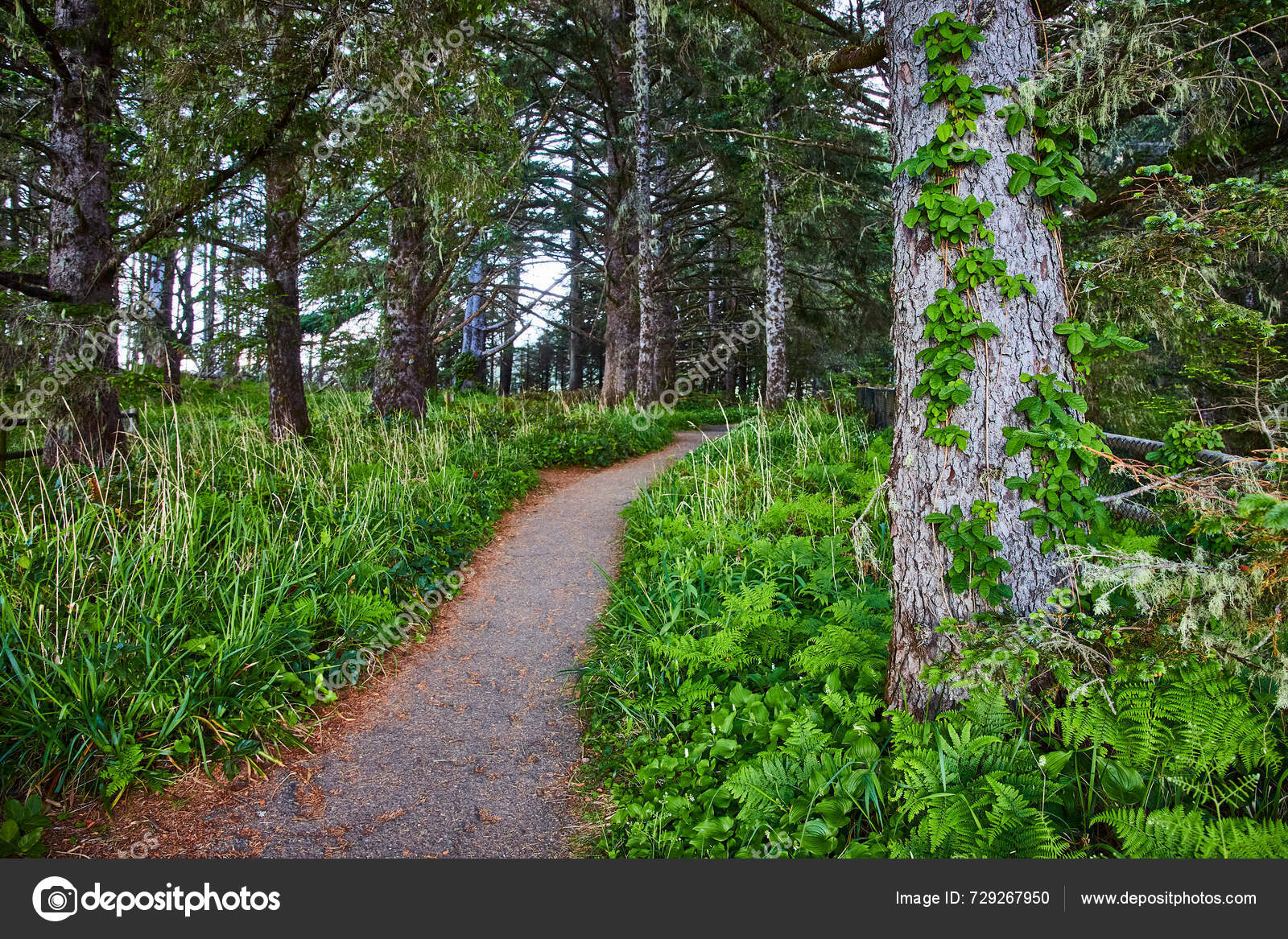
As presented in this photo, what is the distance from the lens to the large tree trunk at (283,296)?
6133mm

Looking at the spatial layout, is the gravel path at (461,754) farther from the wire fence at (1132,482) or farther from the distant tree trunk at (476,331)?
the distant tree trunk at (476,331)

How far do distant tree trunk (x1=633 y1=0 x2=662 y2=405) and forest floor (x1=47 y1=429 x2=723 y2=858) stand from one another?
8.03 metres

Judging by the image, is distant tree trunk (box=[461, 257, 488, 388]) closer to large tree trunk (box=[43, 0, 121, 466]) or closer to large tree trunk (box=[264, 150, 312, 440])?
large tree trunk (box=[264, 150, 312, 440])

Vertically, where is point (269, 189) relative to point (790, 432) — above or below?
above

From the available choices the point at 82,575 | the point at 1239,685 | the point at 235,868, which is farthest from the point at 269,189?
the point at 1239,685

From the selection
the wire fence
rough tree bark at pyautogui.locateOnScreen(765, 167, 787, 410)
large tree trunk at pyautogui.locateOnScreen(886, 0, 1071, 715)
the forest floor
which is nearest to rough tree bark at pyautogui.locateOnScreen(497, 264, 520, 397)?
rough tree bark at pyautogui.locateOnScreen(765, 167, 787, 410)

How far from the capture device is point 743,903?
81.7 inches

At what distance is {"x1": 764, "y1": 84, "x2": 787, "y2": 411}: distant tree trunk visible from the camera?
11680 millimetres

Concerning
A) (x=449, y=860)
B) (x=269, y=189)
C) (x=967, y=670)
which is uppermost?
(x=269, y=189)

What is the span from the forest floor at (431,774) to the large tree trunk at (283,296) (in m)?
3.81

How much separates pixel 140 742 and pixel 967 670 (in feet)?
11.3

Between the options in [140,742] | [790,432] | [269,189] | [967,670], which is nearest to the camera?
[967,670]

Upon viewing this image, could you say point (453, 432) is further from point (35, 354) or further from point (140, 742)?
point (140, 742)

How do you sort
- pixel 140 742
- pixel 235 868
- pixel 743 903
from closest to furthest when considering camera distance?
pixel 743 903 < pixel 235 868 < pixel 140 742
